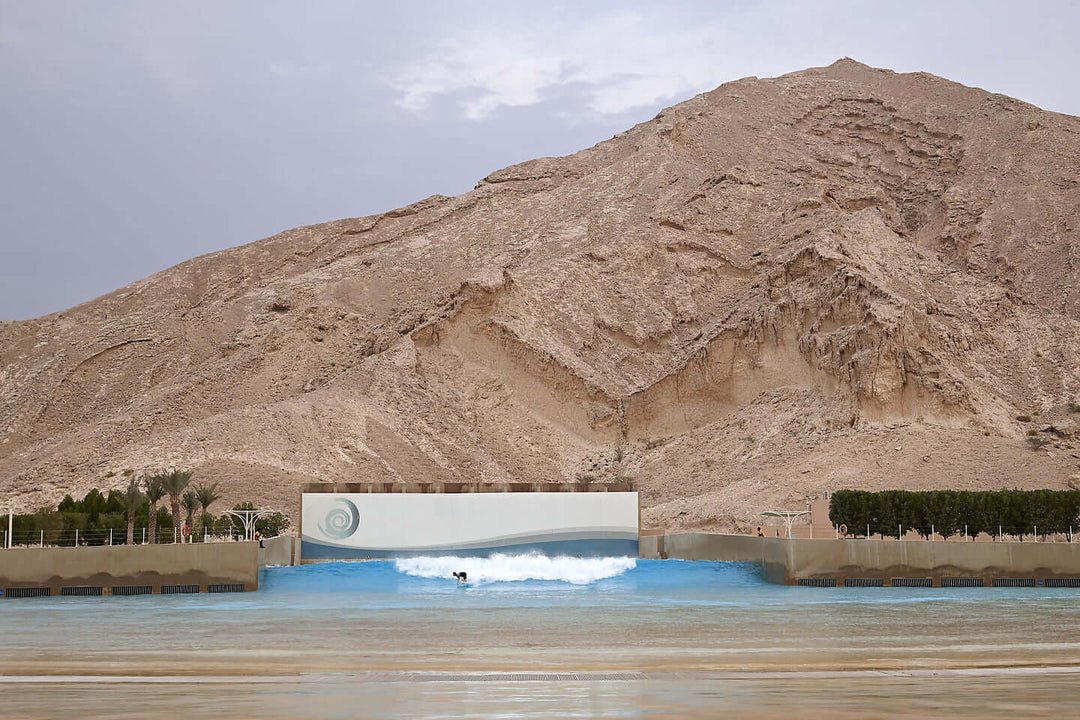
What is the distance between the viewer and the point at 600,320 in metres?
70.9

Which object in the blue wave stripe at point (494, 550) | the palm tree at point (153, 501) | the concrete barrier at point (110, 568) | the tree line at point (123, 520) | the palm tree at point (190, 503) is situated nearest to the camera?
the concrete barrier at point (110, 568)

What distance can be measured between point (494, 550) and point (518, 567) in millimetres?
1360

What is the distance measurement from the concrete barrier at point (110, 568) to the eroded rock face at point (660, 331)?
18.7 metres

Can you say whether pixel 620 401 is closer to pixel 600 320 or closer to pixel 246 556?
pixel 600 320

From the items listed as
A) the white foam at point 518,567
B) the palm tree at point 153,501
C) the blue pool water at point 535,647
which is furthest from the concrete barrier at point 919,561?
the palm tree at point 153,501

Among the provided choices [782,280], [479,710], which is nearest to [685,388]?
[782,280]

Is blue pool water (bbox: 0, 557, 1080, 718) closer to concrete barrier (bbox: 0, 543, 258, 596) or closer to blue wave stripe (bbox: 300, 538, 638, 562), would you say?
concrete barrier (bbox: 0, 543, 258, 596)

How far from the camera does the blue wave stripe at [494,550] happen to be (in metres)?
42.9

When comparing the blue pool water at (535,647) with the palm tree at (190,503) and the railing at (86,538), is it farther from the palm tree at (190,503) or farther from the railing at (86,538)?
the palm tree at (190,503)

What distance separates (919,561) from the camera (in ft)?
121

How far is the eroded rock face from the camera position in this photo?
56.5 meters

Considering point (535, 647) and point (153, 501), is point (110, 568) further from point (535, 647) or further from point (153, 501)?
point (535, 647)

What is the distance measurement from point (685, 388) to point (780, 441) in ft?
29.9

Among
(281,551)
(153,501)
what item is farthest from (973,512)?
(153,501)
